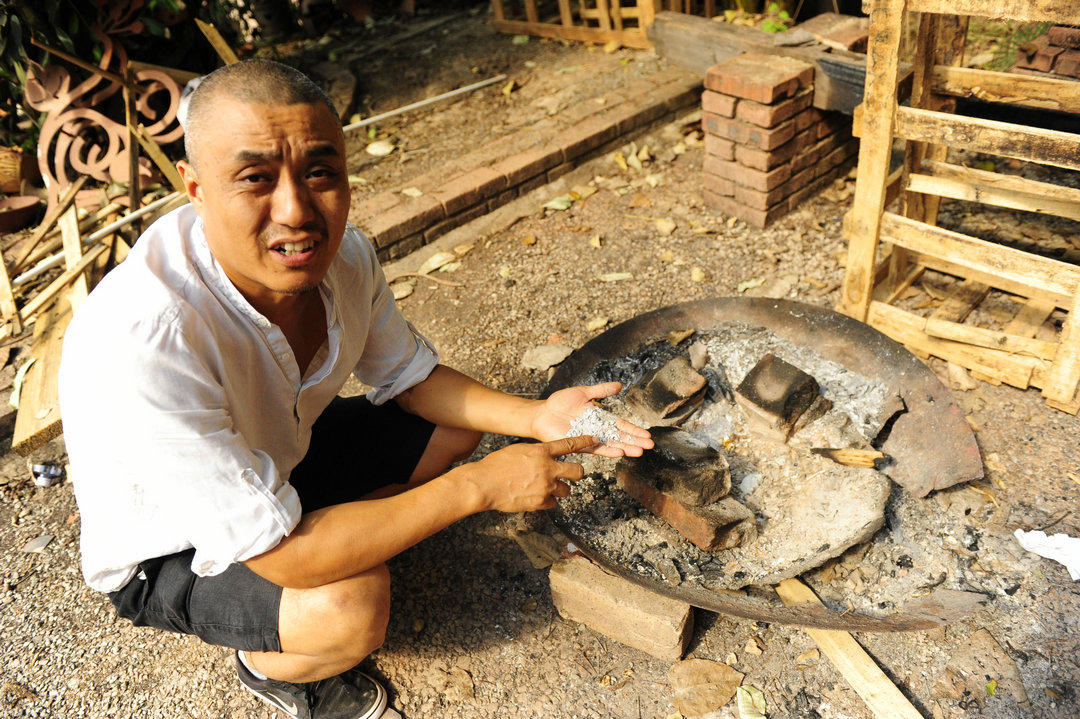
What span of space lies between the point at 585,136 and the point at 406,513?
138 inches

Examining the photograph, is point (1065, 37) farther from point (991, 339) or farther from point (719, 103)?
point (991, 339)

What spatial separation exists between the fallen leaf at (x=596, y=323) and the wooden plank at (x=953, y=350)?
1.22 meters

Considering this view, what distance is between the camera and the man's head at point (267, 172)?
1594 mm

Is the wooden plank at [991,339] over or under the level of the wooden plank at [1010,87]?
under

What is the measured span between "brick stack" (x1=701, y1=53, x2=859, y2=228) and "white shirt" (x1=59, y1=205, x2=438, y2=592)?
9.04ft

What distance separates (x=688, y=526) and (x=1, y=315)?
3948 mm

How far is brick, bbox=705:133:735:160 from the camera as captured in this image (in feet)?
13.6

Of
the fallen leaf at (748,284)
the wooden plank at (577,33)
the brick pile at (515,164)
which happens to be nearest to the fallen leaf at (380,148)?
the brick pile at (515,164)

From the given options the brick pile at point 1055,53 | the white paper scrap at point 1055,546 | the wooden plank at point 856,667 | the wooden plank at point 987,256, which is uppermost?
the brick pile at point 1055,53

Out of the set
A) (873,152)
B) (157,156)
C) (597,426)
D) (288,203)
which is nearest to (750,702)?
(597,426)

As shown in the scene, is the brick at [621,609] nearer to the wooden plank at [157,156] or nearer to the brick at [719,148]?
the brick at [719,148]

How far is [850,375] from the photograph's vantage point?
2730 mm

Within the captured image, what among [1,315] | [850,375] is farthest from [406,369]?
[1,315]

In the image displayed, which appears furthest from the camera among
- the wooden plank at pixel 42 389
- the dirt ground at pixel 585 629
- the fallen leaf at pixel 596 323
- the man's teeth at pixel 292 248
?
the fallen leaf at pixel 596 323
